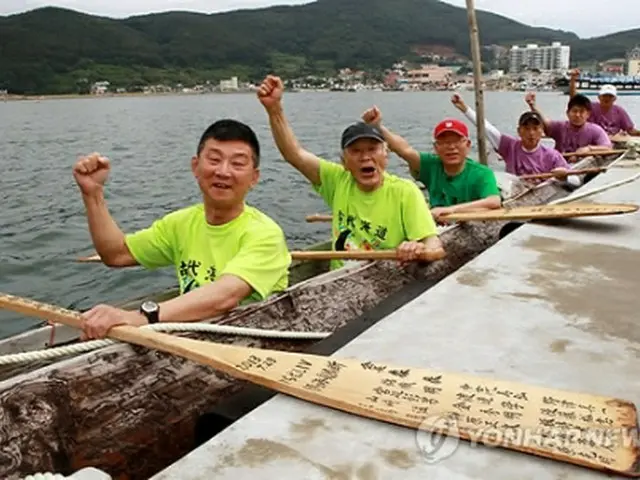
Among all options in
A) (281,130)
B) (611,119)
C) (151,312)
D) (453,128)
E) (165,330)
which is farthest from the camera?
(611,119)

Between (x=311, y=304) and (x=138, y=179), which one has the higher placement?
(x=311, y=304)

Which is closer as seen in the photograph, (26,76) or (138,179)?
(138,179)

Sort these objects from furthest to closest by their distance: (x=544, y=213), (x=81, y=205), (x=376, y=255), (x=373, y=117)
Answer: (x=81, y=205) < (x=373, y=117) < (x=544, y=213) < (x=376, y=255)

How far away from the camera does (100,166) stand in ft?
11.8

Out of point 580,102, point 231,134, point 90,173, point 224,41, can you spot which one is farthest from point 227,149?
point 224,41

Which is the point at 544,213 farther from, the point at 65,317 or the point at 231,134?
the point at 65,317

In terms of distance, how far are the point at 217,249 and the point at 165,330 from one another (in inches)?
33.4

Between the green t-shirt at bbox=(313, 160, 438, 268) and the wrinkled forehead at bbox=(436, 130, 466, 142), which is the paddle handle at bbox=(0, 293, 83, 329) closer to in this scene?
the green t-shirt at bbox=(313, 160, 438, 268)

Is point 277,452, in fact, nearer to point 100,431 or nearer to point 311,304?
point 100,431

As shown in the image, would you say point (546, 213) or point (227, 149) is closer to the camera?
point (227, 149)

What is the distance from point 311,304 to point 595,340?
1536 millimetres

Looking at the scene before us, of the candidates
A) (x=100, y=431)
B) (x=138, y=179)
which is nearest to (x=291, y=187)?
(x=138, y=179)

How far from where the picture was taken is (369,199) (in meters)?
4.87

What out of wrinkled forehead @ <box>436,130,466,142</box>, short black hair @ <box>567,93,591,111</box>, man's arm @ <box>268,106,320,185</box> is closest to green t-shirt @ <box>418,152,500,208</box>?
wrinkled forehead @ <box>436,130,466,142</box>
